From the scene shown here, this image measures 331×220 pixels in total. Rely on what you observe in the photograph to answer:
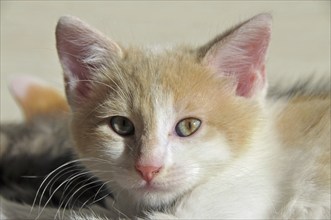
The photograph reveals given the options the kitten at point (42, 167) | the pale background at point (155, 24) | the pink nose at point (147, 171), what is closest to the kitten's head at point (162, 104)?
the pink nose at point (147, 171)

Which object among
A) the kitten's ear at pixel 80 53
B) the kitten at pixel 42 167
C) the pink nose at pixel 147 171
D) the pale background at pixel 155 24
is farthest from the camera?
the pale background at pixel 155 24

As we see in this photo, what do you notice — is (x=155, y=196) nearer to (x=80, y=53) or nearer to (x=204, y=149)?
(x=204, y=149)

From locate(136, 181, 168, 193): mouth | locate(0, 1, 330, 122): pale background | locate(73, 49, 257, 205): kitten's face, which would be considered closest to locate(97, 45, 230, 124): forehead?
locate(73, 49, 257, 205): kitten's face

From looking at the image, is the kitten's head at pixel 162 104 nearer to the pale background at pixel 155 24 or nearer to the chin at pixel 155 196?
the chin at pixel 155 196

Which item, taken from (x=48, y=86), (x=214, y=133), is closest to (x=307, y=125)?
(x=214, y=133)

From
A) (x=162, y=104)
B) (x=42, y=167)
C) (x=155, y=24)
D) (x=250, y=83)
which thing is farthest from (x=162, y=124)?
(x=155, y=24)

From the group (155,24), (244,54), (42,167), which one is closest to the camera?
(244,54)

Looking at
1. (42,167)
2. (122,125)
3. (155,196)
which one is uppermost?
(122,125)
